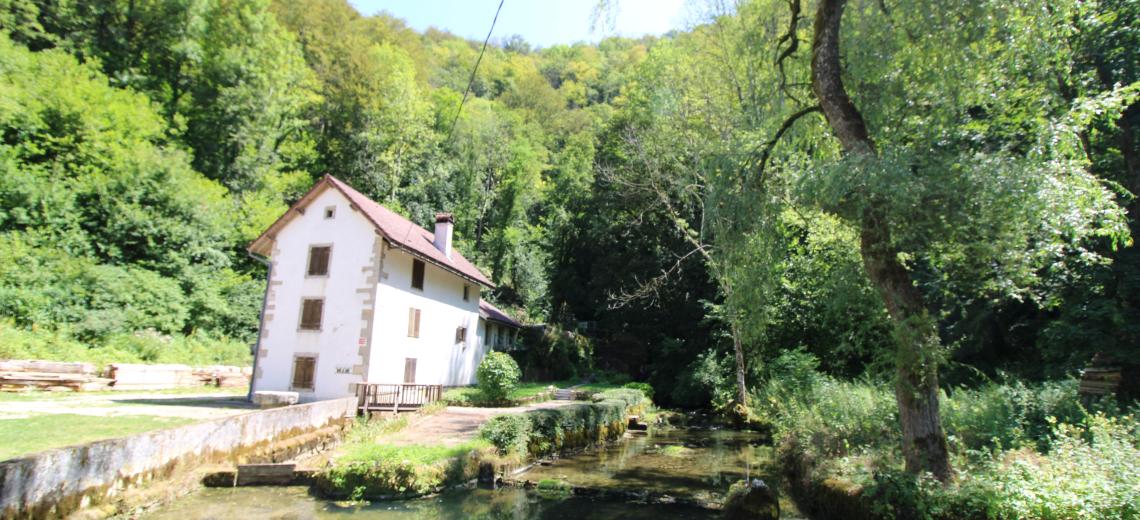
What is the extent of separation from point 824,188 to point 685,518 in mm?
5810

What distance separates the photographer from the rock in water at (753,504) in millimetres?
8438

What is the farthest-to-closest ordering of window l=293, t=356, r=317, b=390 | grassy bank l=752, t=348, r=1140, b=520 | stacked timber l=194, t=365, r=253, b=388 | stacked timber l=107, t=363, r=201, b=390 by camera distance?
1. stacked timber l=194, t=365, r=253, b=388
2. window l=293, t=356, r=317, b=390
3. stacked timber l=107, t=363, r=201, b=390
4. grassy bank l=752, t=348, r=1140, b=520

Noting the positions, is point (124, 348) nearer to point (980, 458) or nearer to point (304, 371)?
A: point (304, 371)

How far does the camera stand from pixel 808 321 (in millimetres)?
23375

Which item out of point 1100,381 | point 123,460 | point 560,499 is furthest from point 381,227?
point 1100,381

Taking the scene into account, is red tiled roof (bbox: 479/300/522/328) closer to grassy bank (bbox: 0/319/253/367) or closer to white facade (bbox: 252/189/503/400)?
white facade (bbox: 252/189/503/400)

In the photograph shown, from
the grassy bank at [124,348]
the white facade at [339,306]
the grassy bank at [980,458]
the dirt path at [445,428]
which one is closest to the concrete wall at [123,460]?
the dirt path at [445,428]

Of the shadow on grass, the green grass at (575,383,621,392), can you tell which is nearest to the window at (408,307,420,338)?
the shadow on grass

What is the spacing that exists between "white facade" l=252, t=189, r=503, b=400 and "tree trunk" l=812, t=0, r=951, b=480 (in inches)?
602

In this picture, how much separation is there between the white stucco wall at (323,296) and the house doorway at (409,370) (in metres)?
2.83

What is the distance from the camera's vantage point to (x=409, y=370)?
70.1 feet

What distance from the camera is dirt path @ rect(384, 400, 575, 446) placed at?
1307 cm

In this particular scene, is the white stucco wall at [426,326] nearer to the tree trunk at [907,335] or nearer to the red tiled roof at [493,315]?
the red tiled roof at [493,315]

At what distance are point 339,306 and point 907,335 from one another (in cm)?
1728
